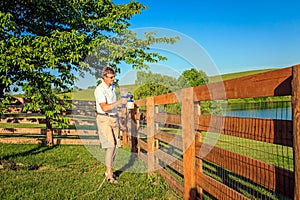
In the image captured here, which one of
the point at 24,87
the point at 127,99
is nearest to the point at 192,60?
the point at 127,99

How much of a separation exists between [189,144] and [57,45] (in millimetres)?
5179

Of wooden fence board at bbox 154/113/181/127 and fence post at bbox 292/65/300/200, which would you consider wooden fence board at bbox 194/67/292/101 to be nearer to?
fence post at bbox 292/65/300/200

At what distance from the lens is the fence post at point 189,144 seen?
12.0 ft

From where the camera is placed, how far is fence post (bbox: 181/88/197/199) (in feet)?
12.0

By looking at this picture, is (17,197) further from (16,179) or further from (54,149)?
(54,149)

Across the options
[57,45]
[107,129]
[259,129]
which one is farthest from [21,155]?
[259,129]

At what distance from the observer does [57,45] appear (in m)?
7.56

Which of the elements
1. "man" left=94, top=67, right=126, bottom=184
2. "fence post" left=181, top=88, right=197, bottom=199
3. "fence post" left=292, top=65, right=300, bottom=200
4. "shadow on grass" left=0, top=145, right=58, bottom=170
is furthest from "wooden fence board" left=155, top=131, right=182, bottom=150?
"shadow on grass" left=0, top=145, right=58, bottom=170

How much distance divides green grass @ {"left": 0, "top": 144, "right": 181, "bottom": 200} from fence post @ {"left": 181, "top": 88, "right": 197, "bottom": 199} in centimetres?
62

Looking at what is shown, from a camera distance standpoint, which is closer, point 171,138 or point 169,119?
point 171,138

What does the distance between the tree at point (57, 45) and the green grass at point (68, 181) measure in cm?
169

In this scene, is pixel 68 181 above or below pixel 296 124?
below

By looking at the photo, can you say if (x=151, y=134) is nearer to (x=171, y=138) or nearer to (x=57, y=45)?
(x=171, y=138)

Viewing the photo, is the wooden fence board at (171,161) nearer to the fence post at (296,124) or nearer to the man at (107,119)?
the man at (107,119)
